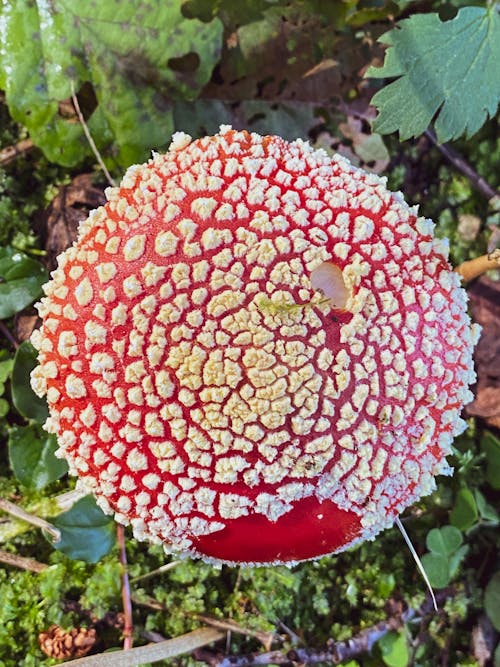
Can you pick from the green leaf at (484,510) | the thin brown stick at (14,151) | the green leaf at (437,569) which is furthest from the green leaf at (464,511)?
the thin brown stick at (14,151)

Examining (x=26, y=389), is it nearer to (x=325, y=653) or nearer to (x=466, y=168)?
(x=325, y=653)

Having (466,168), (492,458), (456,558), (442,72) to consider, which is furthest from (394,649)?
(442,72)

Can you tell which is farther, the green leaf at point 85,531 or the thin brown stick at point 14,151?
the thin brown stick at point 14,151

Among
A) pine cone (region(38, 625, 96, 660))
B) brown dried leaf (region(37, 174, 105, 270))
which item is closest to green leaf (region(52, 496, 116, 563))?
pine cone (region(38, 625, 96, 660))

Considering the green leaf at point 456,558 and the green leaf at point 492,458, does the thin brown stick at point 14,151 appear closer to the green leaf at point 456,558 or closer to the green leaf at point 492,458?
the green leaf at point 492,458

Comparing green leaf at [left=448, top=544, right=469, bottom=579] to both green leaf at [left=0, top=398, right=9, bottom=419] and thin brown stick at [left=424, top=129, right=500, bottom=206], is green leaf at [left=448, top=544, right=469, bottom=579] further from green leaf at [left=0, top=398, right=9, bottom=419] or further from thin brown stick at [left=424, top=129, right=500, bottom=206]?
green leaf at [left=0, top=398, right=9, bottom=419]

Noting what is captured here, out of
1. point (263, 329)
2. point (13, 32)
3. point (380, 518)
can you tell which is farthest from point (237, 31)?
point (380, 518)
